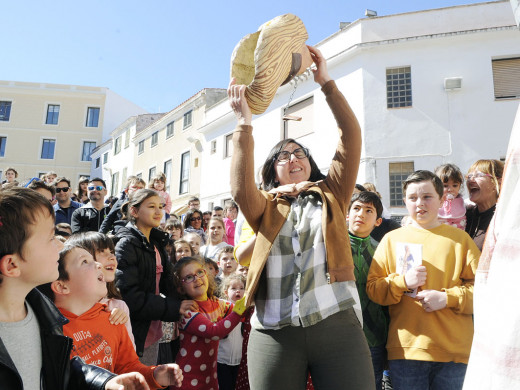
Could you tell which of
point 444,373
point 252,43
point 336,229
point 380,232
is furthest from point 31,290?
point 380,232

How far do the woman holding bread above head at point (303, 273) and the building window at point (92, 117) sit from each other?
33.8 m

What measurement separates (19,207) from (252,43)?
1454 mm

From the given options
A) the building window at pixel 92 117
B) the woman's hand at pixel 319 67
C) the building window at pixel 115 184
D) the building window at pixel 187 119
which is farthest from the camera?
the building window at pixel 92 117

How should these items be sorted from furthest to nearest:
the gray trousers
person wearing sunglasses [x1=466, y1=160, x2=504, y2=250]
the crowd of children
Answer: person wearing sunglasses [x1=466, y1=160, x2=504, y2=250], the gray trousers, the crowd of children

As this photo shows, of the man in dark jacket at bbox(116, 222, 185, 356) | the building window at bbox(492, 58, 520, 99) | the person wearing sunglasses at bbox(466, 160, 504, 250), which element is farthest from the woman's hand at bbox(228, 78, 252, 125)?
the building window at bbox(492, 58, 520, 99)

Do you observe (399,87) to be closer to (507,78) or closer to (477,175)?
(507,78)

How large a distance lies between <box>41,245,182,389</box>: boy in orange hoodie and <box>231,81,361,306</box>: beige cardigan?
79 cm

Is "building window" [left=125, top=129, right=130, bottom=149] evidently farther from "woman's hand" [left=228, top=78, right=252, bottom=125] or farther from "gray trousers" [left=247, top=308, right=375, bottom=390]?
"gray trousers" [left=247, top=308, right=375, bottom=390]

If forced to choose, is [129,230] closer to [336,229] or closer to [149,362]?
[149,362]

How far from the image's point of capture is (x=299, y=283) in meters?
2.04

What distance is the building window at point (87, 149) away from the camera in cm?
3325

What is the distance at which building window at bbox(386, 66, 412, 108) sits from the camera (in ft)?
44.3

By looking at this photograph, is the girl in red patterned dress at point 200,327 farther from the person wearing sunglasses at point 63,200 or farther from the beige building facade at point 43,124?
the beige building facade at point 43,124

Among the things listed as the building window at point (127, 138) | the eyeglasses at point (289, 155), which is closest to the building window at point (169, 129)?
the building window at point (127, 138)
